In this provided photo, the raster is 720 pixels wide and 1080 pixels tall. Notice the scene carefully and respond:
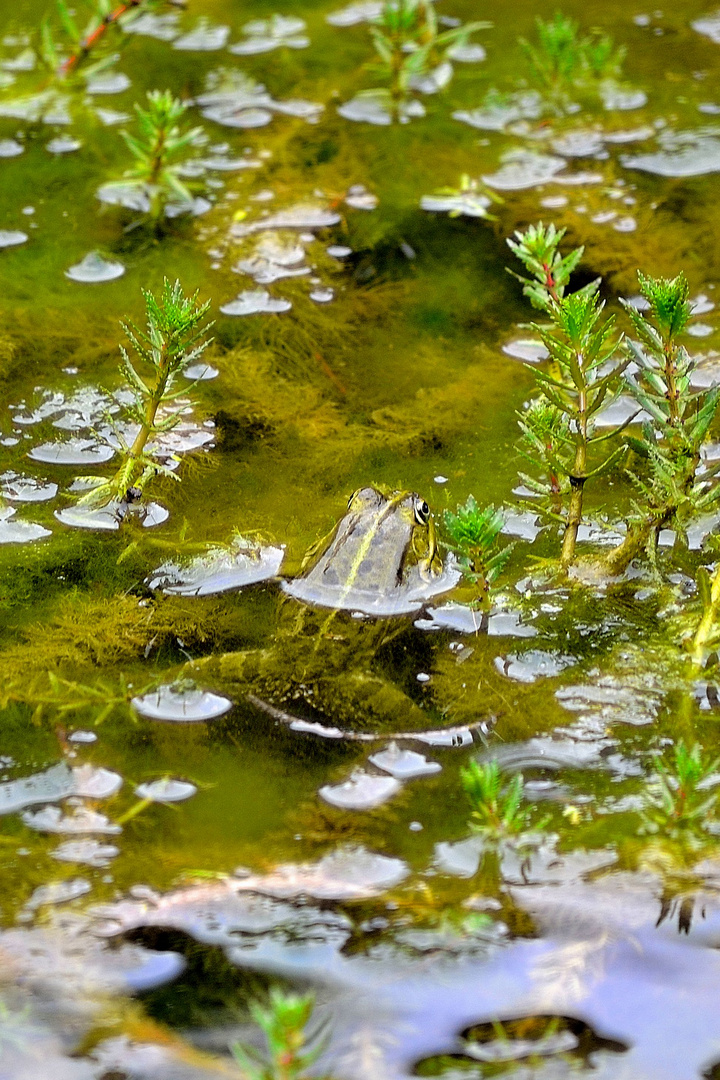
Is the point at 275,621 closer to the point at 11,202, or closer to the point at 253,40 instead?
the point at 11,202

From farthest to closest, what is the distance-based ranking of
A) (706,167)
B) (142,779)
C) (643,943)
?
(706,167) < (142,779) < (643,943)

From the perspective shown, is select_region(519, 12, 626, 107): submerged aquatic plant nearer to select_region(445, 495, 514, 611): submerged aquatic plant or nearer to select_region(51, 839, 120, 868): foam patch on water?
select_region(445, 495, 514, 611): submerged aquatic plant

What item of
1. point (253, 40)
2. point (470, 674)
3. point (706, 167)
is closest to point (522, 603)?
point (470, 674)

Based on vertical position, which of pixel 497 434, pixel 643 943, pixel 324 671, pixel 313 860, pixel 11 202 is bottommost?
pixel 643 943

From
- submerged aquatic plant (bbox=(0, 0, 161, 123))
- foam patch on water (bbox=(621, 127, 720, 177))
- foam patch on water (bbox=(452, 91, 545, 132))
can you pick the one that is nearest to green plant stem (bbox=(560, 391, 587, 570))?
foam patch on water (bbox=(621, 127, 720, 177))

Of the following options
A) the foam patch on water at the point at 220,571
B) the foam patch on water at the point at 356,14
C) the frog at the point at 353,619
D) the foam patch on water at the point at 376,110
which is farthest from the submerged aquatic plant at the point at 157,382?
the foam patch on water at the point at 356,14
